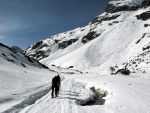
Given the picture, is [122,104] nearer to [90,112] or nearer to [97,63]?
[90,112]

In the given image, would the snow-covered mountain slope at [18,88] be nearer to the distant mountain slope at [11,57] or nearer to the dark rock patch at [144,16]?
the distant mountain slope at [11,57]

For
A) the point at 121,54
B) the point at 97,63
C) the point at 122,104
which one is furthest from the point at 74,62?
the point at 122,104

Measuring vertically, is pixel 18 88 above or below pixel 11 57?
below

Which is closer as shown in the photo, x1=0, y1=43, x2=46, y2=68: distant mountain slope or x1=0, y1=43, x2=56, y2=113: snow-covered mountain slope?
x1=0, y1=43, x2=56, y2=113: snow-covered mountain slope

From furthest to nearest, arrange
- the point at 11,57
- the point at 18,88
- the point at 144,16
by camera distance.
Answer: the point at 144,16 → the point at 11,57 → the point at 18,88

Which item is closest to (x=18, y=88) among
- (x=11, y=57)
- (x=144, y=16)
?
(x=11, y=57)

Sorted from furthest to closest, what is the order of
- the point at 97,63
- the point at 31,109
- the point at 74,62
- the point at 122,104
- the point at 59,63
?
the point at 59,63 → the point at 74,62 → the point at 97,63 → the point at 122,104 → the point at 31,109

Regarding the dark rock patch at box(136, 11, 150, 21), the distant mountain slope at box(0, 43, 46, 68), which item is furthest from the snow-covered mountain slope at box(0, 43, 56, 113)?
the dark rock patch at box(136, 11, 150, 21)

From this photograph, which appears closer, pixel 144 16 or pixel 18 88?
pixel 18 88

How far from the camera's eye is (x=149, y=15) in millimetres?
178625

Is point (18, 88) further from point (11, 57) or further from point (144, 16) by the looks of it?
point (144, 16)

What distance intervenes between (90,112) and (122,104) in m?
3.18

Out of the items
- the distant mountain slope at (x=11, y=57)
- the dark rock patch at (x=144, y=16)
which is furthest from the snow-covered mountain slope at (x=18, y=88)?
the dark rock patch at (x=144, y=16)

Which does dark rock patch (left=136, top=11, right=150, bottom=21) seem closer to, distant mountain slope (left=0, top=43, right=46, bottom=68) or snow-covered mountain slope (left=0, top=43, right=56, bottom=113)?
distant mountain slope (left=0, top=43, right=46, bottom=68)
